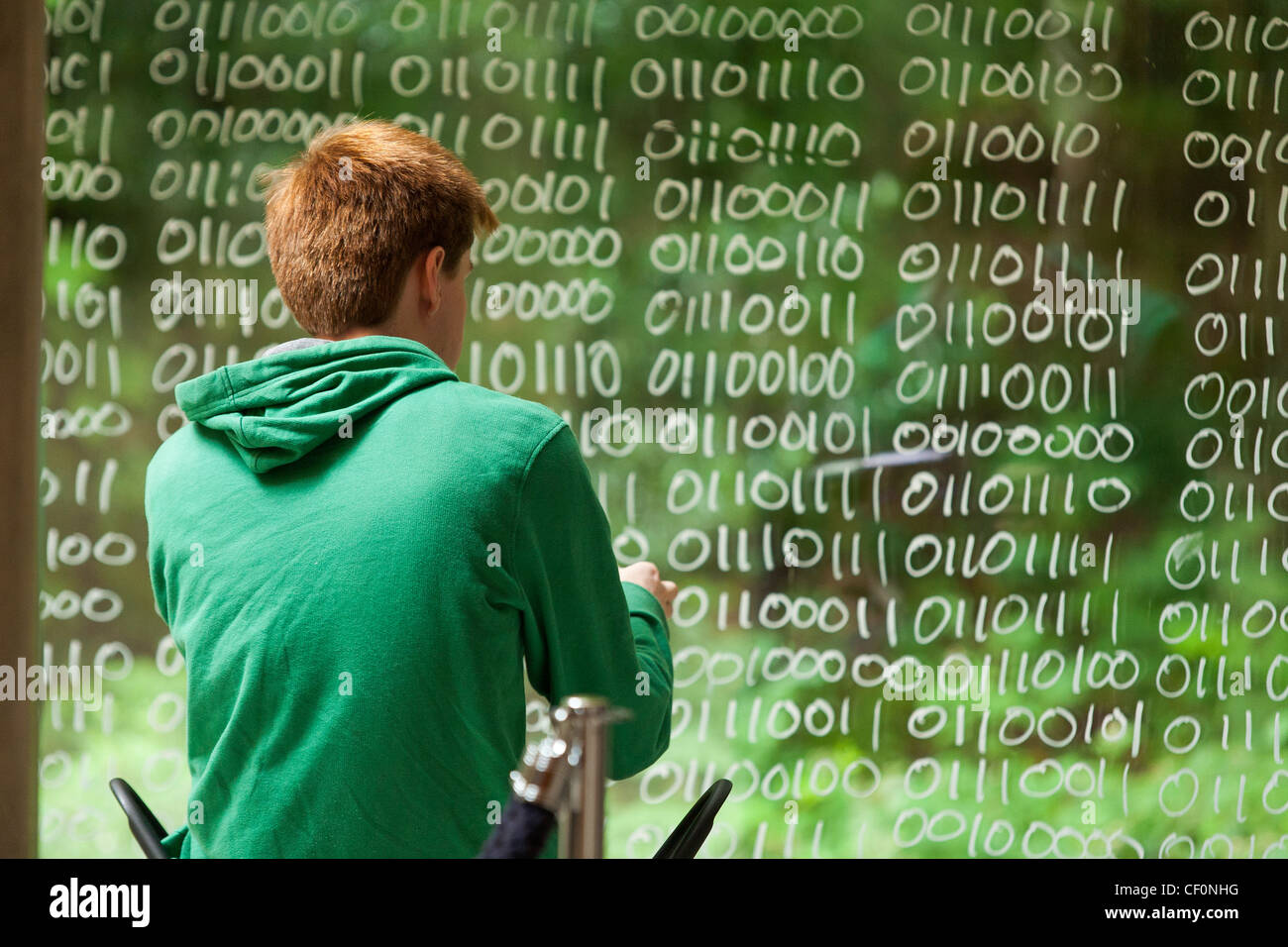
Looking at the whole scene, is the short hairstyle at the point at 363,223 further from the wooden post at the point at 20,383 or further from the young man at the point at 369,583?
the wooden post at the point at 20,383

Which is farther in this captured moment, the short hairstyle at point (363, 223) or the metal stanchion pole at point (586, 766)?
Answer: the short hairstyle at point (363, 223)

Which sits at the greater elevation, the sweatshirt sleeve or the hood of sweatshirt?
the hood of sweatshirt

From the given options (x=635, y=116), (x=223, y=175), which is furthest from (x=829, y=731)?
(x=223, y=175)

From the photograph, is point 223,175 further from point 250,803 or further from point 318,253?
point 250,803

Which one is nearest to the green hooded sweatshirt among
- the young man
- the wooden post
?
the young man

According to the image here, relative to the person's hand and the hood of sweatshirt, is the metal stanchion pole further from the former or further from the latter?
the person's hand

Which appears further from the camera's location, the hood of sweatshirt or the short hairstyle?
the short hairstyle

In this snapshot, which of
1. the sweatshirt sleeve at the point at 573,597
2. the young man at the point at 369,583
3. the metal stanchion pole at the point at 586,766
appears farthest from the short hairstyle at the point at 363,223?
the metal stanchion pole at the point at 586,766

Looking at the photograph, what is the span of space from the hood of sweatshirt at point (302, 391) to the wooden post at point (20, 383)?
1.24 meters

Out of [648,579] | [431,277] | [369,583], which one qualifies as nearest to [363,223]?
[431,277]

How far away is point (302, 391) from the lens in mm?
1117

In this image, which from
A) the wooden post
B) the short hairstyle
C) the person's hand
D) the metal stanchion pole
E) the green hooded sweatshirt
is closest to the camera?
the metal stanchion pole

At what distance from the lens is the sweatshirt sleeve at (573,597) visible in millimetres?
1073

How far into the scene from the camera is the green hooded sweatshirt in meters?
1.05
